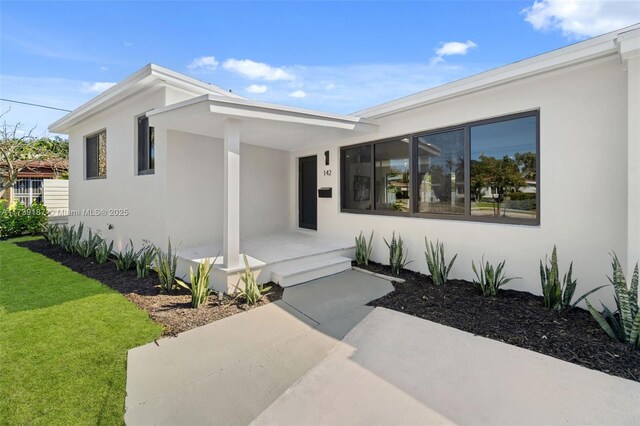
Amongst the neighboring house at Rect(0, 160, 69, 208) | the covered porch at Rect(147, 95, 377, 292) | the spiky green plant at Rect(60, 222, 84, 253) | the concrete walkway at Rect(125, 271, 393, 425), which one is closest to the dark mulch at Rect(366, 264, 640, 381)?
the concrete walkway at Rect(125, 271, 393, 425)

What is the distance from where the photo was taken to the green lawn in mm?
2410

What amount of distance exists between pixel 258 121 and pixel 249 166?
2.66 meters

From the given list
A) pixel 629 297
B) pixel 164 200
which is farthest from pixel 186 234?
pixel 629 297

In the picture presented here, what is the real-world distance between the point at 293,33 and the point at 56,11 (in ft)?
21.1

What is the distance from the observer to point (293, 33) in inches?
315

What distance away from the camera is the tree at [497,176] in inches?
193

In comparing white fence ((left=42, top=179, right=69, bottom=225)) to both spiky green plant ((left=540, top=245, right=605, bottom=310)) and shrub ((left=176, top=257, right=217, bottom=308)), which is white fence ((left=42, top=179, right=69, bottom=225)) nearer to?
shrub ((left=176, top=257, right=217, bottom=308))

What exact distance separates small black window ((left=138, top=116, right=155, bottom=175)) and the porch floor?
2.16 m

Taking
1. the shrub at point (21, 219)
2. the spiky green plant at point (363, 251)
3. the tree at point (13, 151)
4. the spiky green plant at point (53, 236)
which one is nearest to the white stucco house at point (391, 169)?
the spiky green plant at point (363, 251)

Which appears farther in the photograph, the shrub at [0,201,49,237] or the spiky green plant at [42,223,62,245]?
the shrub at [0,201,49,237]

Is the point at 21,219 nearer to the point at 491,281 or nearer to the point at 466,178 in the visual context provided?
the point at 466,178

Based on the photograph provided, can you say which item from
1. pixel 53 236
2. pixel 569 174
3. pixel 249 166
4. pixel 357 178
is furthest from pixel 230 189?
pixel 53 236

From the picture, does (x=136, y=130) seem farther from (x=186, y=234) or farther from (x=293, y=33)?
(x=293, y=33)

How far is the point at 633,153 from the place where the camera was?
349 cm
